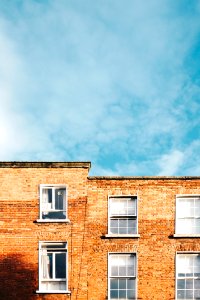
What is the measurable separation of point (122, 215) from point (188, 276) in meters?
4.72

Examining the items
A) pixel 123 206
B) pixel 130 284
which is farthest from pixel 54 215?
pixel 130 284

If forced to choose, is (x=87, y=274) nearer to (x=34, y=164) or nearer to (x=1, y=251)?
(x=1, y=251)

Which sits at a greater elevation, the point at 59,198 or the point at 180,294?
the point at 59,198

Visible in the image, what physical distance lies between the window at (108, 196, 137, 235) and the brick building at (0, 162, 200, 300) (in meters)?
0.05

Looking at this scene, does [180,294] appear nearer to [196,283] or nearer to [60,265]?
[196,283]

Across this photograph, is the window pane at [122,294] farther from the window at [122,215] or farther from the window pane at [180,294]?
the window at [122,215]

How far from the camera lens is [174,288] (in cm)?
2802

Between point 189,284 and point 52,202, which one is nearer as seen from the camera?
point 189,284

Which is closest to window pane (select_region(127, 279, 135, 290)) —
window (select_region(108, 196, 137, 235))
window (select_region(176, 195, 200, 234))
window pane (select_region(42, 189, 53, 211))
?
window (select_region(108, 196, 137, 235))

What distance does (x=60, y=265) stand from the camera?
28297 mm

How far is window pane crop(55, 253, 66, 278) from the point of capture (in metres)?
28.2

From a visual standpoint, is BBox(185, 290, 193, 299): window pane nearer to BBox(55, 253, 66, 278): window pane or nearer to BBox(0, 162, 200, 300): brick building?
BBox(0, 162, 200, 300): brick building

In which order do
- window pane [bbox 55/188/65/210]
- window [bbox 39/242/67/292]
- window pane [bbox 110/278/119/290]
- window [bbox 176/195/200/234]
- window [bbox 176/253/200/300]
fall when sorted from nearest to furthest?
window [bbox 39/242/67/292] → window [bbox 176/253/200/300] → window pane [bbox 110/278/119/290] → window [bbox 176/195/200/234] → window pane [bbox 55/188/65/210]

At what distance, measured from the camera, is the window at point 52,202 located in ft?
94.1
